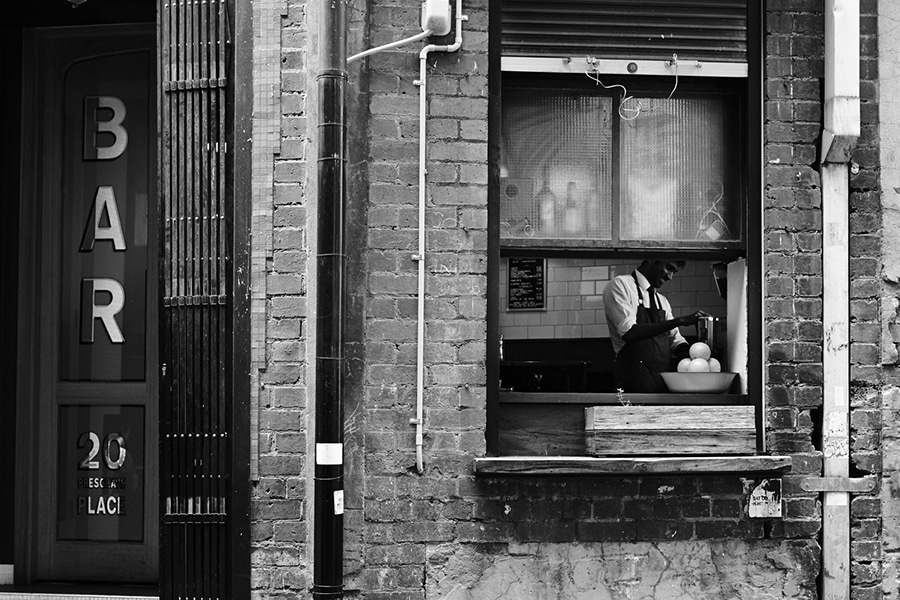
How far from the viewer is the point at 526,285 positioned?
29.9 feet

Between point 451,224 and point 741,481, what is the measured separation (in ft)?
6.92

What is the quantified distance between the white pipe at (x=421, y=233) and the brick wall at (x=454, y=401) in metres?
0.05

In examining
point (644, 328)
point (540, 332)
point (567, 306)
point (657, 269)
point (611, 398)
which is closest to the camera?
point (611, 398)

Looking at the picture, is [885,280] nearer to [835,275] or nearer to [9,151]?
[835,275]

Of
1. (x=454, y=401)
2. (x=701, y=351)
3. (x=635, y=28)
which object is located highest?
(x=635, y=28)

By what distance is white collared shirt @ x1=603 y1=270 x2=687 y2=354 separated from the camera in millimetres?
6539

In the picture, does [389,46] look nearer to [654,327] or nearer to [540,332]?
[654,327]

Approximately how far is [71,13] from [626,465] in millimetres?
4591

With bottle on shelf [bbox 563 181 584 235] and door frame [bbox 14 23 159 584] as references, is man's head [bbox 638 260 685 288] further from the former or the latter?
door frame [bbox 14 23 159 584]

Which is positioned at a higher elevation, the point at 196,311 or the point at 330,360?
the point at 196,311

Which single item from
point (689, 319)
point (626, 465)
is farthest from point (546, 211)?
point (626, 465)

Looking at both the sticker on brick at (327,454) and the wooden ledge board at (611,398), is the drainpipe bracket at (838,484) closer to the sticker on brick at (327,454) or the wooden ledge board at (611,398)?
the wooden ledge board at (611,398)

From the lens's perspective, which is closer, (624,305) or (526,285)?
(624,305)

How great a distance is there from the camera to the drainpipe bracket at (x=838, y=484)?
20.0 feet
